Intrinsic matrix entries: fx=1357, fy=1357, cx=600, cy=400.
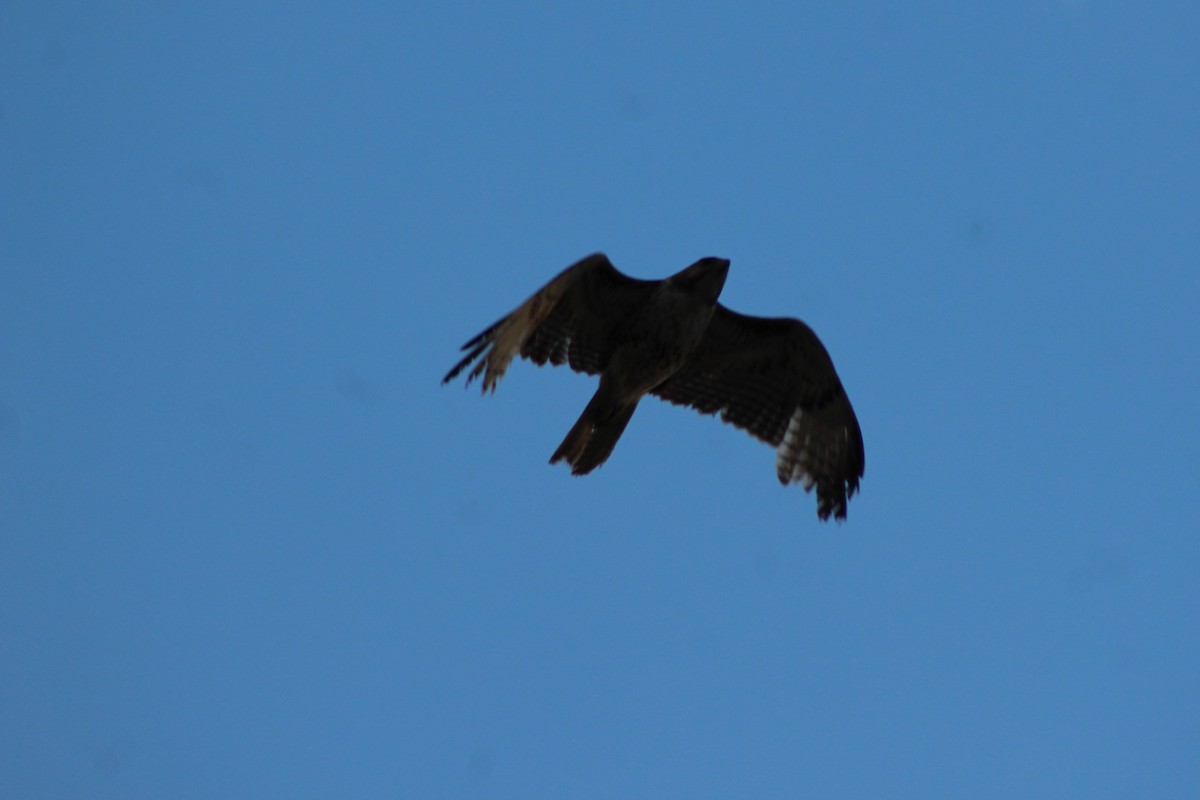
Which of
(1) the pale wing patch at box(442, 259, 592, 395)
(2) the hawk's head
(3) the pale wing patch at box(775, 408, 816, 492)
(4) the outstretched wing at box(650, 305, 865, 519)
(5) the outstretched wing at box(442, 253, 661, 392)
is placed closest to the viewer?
(1) the pale wing patch at box(442, 259, 592, 395)

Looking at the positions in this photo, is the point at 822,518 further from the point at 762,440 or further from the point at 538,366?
the point at 538,366

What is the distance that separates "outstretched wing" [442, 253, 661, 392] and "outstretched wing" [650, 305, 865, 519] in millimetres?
1128

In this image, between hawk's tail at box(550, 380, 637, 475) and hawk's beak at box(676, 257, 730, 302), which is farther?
hawk's tail at box(550, 380, 637, 475)

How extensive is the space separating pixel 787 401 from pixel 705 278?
212cm

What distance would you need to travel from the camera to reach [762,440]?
13.0 m

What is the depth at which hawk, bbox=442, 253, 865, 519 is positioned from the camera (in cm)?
1122

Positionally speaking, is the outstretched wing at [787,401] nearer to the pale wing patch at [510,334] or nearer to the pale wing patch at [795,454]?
the pale wing patch at [795,454]

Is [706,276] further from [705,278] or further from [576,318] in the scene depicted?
[576,318]

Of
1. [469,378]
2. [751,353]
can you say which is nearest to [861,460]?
[751,353]

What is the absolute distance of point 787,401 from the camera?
42.3ft

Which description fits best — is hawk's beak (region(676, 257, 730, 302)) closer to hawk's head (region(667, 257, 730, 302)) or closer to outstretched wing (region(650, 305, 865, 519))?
hawk's head (region(667, 257, 730, 302))

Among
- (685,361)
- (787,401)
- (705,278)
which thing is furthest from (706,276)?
(787,401)

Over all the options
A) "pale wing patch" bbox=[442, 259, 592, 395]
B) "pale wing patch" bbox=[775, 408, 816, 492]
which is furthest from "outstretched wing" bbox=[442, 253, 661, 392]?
"pale wing patch" bbox=[775, 408, 816, 492]

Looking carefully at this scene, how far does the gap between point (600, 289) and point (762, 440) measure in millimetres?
2518
